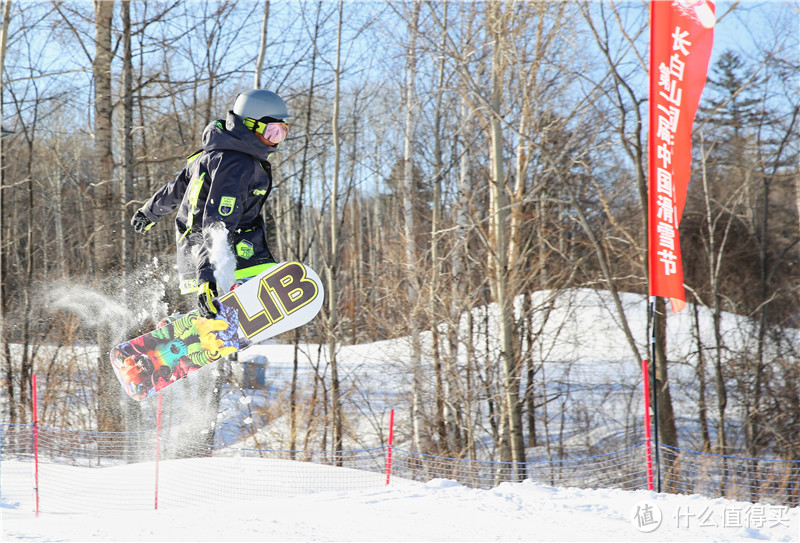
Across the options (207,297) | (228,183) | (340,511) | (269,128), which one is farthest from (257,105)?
(340,511)

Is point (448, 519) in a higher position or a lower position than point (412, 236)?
lower

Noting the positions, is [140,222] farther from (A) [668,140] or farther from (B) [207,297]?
(A) [668,140]

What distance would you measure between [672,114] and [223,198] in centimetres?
422

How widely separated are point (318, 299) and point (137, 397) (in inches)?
60.7

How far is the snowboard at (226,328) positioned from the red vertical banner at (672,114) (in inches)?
122

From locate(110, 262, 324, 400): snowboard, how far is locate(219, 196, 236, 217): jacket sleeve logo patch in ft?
2.33

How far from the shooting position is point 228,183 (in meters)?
3.49

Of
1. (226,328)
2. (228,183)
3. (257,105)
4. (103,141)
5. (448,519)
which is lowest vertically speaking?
(448,519)

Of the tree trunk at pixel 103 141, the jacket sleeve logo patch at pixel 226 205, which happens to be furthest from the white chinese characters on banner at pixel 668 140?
the tree trunk at pixel 103 141

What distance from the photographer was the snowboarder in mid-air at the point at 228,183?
11.5 ft

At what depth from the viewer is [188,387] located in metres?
9.52

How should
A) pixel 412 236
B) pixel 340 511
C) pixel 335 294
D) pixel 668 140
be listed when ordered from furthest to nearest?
1. pixel 335 294
2. pixel 412 236
3. pixel 668 140
4. pixel 340 511

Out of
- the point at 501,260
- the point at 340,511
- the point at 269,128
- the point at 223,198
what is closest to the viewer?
the point at 223,198

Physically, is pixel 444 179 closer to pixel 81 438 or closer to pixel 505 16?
pixel 505 16
